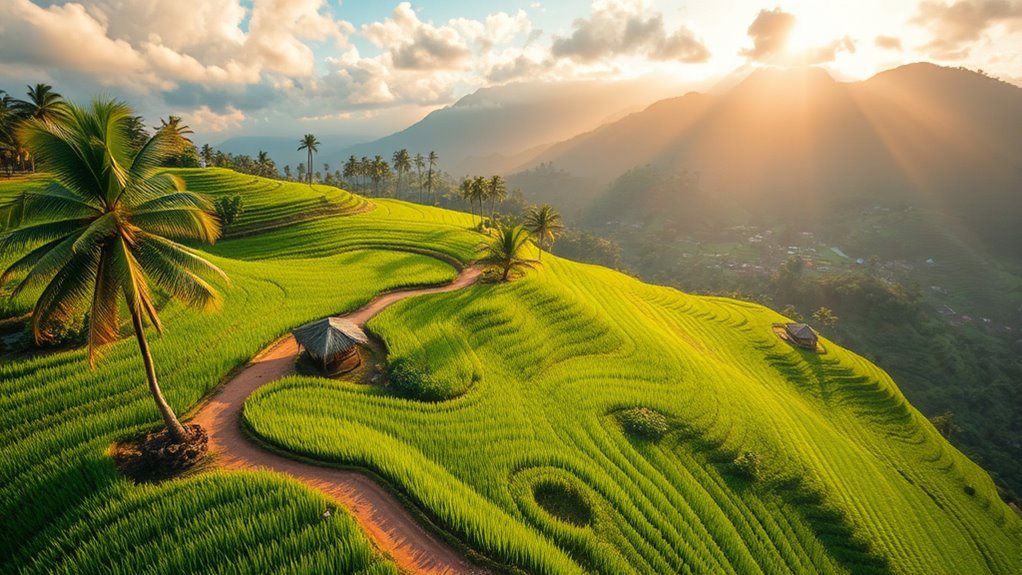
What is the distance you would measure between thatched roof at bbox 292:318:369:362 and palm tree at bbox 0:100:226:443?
7833 millimetres

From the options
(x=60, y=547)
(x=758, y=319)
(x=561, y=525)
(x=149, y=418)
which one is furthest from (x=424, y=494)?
(x=758, y=319)

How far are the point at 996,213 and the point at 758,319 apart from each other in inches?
9718

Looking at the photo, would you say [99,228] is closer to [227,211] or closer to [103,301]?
[103,301]

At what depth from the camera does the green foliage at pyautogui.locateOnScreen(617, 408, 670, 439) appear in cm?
1977

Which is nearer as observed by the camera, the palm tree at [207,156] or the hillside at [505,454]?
the hillside at [505,454]

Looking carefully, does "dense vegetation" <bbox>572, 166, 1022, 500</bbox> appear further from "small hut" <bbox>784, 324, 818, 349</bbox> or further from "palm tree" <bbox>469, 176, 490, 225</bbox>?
"palm tree" <bbox>469, 176, 490, 225</bbox>

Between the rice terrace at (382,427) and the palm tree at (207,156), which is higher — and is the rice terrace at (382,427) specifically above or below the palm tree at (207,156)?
below

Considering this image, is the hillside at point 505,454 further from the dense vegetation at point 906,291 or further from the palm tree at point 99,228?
the dense vegetation at point 906,291

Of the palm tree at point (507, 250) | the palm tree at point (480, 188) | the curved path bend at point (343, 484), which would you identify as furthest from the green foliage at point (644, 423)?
the palm tree at point (480, 188)

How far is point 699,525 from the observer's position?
1583 centimetres

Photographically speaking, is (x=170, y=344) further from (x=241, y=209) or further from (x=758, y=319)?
(x=758, y=319)

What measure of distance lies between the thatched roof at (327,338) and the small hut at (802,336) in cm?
4641

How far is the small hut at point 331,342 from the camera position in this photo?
18.9m

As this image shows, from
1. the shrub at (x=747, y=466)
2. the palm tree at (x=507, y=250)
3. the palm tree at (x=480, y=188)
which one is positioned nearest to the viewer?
the shrub at (x=747, y=466)
